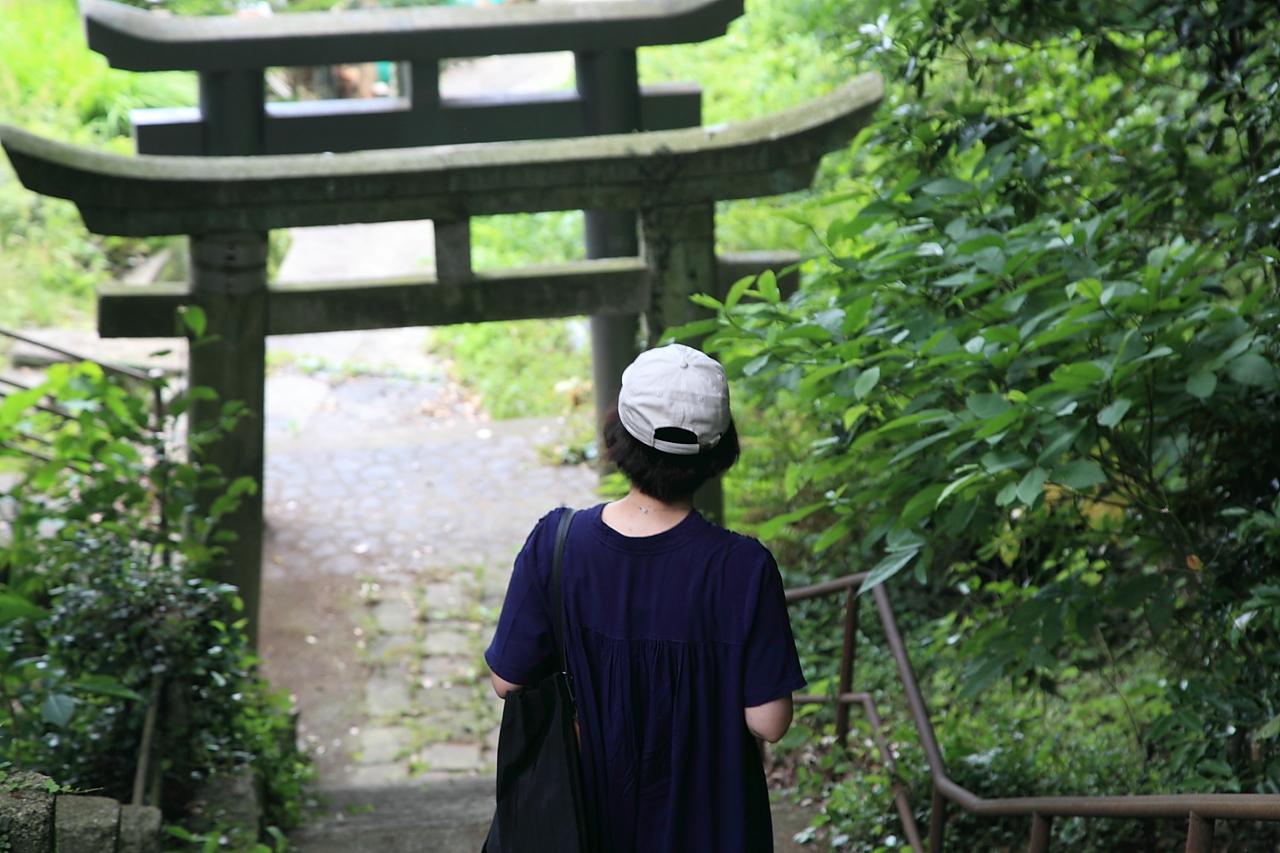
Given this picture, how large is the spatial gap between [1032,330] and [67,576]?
10.1 ft

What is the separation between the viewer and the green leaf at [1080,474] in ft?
9.35

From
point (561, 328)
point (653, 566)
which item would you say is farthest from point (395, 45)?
point (561, 328)

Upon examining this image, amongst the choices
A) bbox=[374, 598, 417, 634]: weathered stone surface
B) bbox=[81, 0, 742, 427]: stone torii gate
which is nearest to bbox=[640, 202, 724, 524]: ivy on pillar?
bbox=[81, 0, 742, 427]: stone torii gate

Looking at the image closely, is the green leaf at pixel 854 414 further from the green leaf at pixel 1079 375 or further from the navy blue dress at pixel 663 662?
the navy blue dress at pixel 663 662

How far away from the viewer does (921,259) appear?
11.7ft

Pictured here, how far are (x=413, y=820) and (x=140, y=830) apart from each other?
2.00 metres

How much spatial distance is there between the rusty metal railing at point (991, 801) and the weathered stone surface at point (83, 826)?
1.81 m

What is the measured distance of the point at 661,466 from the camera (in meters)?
2.35

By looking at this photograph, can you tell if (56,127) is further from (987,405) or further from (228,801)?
(987,405)

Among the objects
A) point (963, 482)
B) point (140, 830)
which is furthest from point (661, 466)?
point (140, 830)

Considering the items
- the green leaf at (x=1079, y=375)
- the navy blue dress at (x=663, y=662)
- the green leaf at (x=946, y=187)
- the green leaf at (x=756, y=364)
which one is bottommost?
the navy blue dress at (x=663, y=662)

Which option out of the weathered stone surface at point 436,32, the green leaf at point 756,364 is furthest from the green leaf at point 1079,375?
the weathered stone surface at point 436,32

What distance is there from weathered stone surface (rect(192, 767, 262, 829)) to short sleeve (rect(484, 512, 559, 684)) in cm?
222

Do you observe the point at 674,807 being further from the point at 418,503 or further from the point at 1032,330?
the point at 418,503
